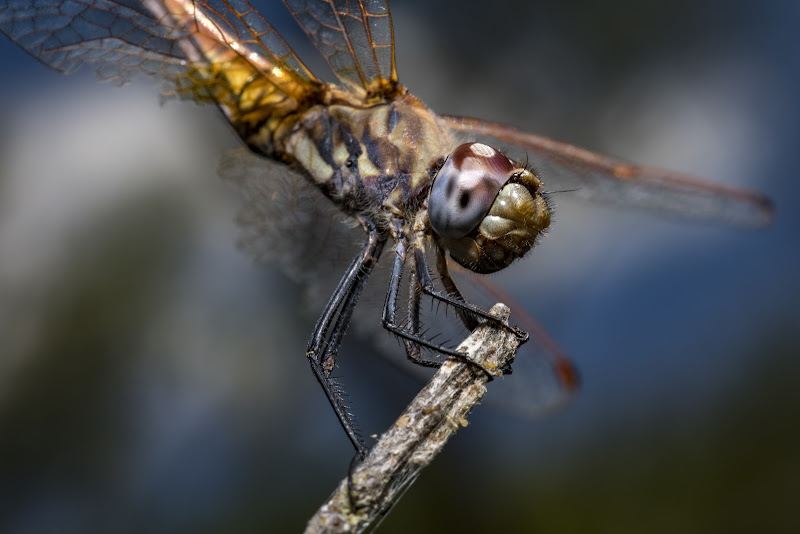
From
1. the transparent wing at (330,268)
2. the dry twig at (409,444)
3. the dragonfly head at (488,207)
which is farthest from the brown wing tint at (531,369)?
the dry twig at (409,444)

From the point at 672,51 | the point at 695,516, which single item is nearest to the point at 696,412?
the point at 695,516

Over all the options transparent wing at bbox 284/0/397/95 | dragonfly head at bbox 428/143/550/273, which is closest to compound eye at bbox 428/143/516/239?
dragonfly head at bbox 428/143/550/273

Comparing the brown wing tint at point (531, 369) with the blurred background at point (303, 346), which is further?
the blurred background at point (303, 346)

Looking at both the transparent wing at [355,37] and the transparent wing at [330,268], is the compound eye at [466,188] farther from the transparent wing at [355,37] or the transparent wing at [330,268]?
the transparent wing at [330,268]

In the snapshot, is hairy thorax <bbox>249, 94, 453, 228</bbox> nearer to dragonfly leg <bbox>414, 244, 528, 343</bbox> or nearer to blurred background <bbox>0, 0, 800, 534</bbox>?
dragonfly leg <bbox>414, 244, 528, 343</bbox>

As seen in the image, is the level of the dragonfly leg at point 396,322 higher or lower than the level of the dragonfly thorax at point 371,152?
lower

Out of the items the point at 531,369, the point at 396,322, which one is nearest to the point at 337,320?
the point at 396,322

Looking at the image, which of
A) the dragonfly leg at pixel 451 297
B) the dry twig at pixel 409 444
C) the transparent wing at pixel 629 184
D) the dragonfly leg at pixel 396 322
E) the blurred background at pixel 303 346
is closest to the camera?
the dry twig at pixel 409 444

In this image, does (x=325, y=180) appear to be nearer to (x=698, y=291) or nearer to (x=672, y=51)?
(x=698, y=291)

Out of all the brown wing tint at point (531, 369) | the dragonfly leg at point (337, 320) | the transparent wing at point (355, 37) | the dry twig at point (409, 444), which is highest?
the brown wing tint at point (531, 369)
